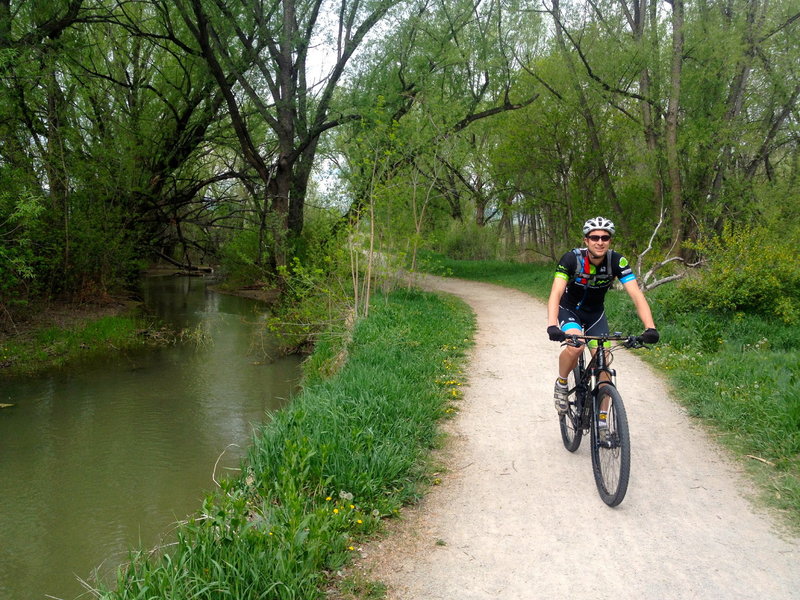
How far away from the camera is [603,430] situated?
4.31 m

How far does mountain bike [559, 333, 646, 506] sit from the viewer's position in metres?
4.02

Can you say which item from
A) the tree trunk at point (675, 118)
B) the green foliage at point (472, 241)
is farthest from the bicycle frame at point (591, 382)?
the green foliage at point (472, 241)

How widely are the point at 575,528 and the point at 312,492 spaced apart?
1.75m

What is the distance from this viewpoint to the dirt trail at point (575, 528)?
10.7 feet

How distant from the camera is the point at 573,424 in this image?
5.09m

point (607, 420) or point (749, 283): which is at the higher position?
point (749, 283)

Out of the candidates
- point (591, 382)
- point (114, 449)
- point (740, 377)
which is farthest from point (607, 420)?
point (114, 449)

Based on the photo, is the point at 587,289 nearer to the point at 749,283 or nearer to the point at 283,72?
the point at 749,283

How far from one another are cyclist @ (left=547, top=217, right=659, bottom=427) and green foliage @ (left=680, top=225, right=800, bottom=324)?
6.31 meters

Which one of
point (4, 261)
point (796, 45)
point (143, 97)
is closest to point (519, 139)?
point (796, 45)

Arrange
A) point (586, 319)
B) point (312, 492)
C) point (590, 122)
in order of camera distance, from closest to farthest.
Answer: point (312, 492) → point (586, 319) → point (590, 122)

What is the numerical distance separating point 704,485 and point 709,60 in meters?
16.3

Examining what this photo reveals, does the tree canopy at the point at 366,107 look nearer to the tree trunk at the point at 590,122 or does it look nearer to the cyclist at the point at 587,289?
the tree trunk at the point at 590,122

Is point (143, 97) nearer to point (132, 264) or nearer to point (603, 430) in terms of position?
point (132, 264)
